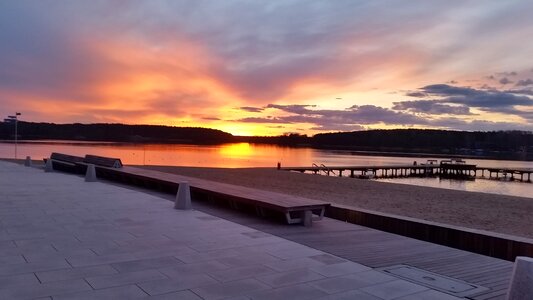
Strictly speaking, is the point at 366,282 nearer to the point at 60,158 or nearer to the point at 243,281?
the point at 243,281

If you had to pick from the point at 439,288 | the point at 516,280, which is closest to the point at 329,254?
the point at 439,288

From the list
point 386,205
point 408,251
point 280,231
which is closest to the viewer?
point 408,251

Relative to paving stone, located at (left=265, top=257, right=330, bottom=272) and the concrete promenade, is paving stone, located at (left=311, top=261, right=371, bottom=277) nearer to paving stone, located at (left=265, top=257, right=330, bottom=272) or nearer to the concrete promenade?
the concrete promenade

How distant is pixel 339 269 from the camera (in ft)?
18.2

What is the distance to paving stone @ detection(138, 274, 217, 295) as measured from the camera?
453 cm

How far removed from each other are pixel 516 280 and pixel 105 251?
4.91 m

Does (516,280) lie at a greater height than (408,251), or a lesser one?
greater

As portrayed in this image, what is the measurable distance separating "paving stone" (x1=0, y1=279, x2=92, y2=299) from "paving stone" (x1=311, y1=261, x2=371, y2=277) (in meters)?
2.67

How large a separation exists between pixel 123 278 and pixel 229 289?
1221 millimetres

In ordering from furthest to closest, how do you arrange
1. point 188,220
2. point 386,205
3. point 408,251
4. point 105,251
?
point 386,205
point 188,220
point 408,251
point 105,251

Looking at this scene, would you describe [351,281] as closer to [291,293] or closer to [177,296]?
[291,293]

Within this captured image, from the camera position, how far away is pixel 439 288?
196 inches

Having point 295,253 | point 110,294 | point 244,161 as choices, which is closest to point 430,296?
point 295,253

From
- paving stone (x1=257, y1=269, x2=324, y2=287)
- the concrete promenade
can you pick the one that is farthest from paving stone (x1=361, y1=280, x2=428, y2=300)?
paving stone (x1=257, y1=269, x2=324, y2=287)
